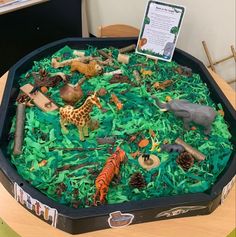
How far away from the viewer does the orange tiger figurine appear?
3.03 feet

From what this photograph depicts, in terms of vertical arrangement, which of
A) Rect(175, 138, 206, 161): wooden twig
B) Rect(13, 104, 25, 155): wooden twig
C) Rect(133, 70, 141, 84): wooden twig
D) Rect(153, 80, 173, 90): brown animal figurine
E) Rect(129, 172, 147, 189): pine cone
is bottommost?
Rect(129, 172, 147, 189): pine cone

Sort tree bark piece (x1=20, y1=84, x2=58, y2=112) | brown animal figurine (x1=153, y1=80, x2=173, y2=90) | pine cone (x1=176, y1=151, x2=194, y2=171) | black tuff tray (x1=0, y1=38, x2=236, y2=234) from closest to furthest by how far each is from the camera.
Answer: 1. black tuff tray (x1=0, y1=38, x2=236, y2=234)
2. pine cone (x1=176, y1=151, x2=194, y2=171)
3. tree bark piece (x1=20, y1=84, x2=58, y2=112)
4. brown animal figurine (x1=153, y1=80, x2=173, y2=90)

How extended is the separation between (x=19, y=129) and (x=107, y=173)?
326 mm

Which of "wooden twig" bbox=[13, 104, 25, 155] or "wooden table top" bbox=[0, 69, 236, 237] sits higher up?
"wooden twig" bbox=[13, 104, 25, 155]

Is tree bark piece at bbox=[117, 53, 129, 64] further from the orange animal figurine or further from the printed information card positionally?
the orange animal figurine

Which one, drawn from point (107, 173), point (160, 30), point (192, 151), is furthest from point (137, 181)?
point (160, 30)

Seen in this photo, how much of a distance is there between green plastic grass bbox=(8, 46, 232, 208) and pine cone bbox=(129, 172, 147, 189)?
0.04ft

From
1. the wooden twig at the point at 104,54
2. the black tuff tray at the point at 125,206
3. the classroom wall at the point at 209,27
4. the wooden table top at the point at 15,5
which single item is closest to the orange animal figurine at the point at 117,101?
the wooden twig at the point at 104,54

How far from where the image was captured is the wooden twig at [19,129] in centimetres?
104

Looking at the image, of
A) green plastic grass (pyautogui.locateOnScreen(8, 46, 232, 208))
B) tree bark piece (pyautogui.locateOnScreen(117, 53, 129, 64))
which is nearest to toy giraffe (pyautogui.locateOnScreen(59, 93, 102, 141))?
green plastic grass (pyautogui.locateOnScreen(8, 46, 232, 208))

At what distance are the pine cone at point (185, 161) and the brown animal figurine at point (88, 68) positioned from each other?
0.48 m

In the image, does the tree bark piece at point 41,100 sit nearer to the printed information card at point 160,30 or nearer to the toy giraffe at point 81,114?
the toy giraffe at point 81,114

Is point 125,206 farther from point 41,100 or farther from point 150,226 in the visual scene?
point 41,100

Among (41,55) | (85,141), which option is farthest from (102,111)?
(41,55)
